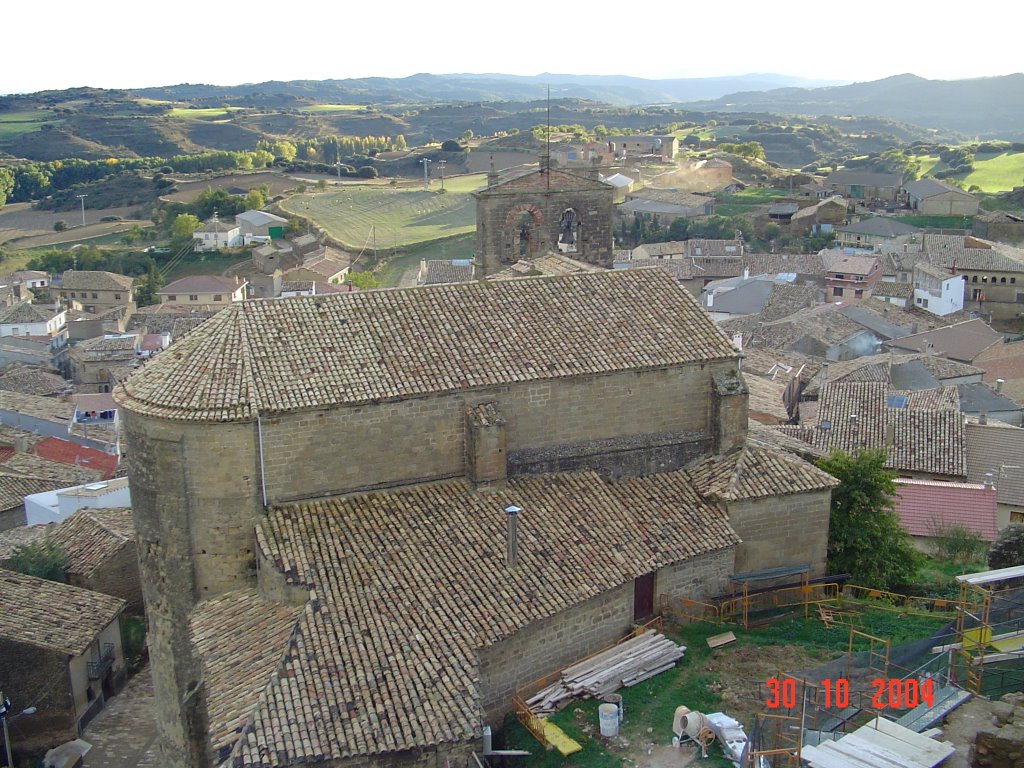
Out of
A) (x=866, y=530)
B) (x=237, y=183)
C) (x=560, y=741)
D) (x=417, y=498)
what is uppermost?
(x=417, y=498)

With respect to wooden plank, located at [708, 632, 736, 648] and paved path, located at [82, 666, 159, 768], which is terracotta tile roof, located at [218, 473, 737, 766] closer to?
wooden plank, located at [708, 632, 736, 648]

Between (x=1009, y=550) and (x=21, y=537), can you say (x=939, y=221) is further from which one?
(x=21, y=537)

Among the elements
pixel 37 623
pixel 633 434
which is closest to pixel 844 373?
pixel 633 434

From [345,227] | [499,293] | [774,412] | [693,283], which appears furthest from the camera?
[345,227]

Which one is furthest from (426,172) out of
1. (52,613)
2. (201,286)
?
(52,613)

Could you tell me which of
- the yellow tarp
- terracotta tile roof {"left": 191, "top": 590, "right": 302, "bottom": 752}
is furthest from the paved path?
the yellow tarp

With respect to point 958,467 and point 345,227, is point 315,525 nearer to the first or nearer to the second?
point 958,467

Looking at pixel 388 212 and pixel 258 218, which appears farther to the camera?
pixel 388 212
